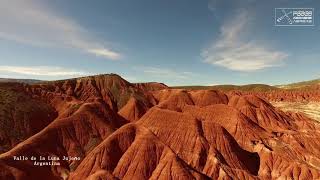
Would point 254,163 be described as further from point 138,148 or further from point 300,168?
point 138,148

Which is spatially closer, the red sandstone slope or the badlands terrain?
the badlands terrain

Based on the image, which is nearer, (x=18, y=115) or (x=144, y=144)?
(x=144, y=144)

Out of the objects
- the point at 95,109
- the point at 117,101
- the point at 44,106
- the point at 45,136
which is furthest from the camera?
the point at 117,101

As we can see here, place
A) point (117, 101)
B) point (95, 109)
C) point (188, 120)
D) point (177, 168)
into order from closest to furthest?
point (177, 168) < point (188, 120) < point (95, 109) < point (117, 101)

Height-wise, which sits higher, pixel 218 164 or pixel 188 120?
pixel 188 120

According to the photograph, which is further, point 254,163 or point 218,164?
point 254,163

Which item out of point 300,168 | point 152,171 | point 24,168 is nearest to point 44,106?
point 24,168

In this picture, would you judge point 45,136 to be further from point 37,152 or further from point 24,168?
point 24,168

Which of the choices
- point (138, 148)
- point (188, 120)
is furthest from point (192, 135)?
point (138, 148)

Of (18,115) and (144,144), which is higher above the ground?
(18,115)

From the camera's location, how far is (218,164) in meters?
74.9

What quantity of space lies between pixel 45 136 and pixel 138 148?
23.9 metres

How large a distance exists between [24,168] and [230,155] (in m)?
45.7

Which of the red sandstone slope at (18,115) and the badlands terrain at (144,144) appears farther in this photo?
the red sandstone slope at (18,115)
